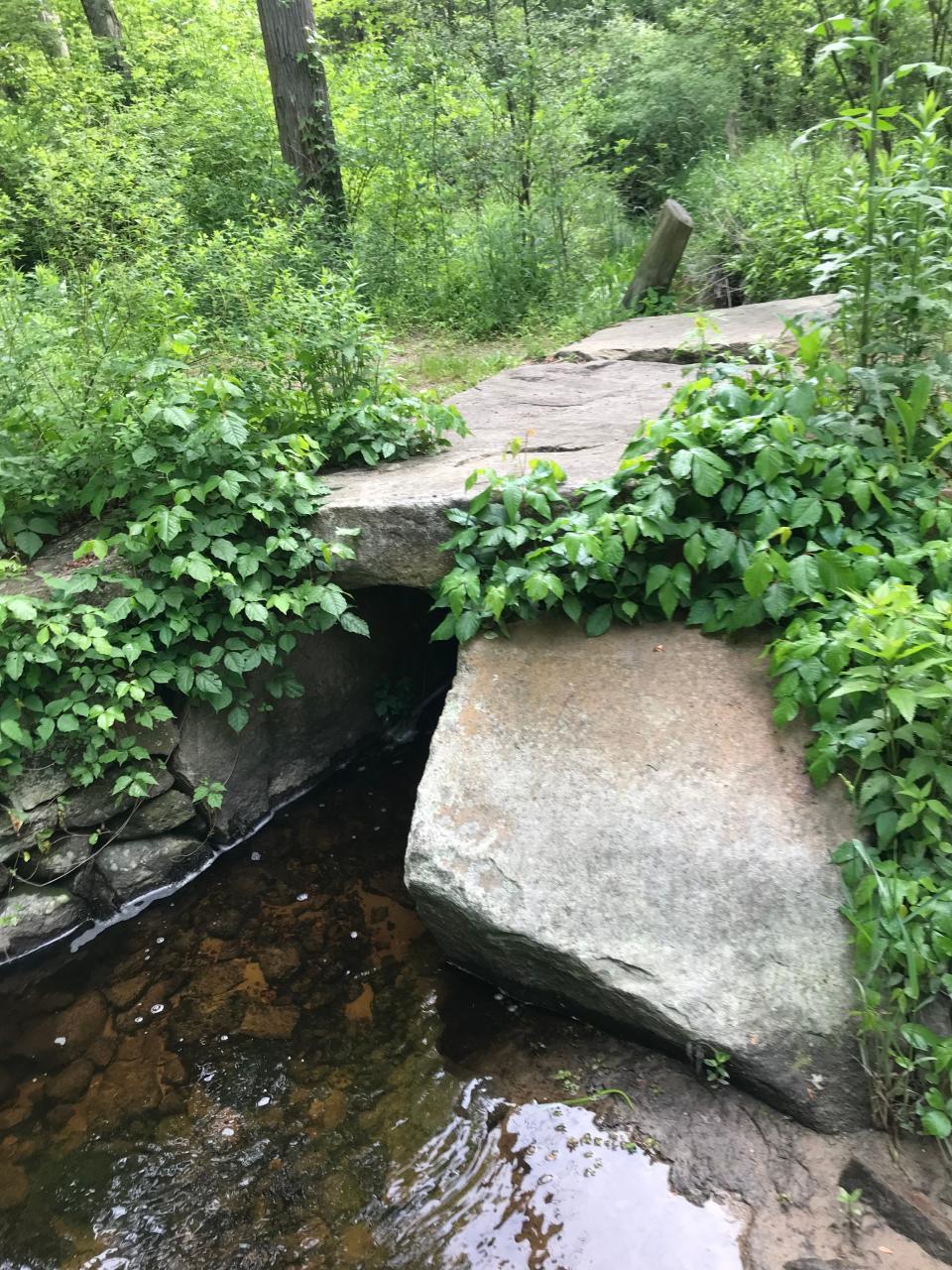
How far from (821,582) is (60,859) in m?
3.62

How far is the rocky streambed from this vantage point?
2463mm

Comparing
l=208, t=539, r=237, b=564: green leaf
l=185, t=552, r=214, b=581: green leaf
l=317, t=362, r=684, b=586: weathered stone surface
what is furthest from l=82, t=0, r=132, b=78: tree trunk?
l=185, t=552, r=214, b=581: green leaf

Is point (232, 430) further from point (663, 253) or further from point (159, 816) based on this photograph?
point (663, 253)

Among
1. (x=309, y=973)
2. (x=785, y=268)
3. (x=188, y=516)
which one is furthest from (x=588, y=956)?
(x=785, y=268)

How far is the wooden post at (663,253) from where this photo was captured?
7.44 meters

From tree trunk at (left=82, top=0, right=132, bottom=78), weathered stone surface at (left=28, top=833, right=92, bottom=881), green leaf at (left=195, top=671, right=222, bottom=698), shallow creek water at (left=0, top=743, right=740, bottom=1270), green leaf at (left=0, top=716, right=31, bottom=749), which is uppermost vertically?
tree trunk at (left=82, top=0, right=132, bottom=78)

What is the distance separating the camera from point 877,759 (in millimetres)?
2746

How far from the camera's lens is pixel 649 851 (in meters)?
3.03

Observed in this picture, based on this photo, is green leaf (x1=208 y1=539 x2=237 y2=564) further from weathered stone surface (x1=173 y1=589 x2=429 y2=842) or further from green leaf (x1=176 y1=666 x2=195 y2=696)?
weathered stone surface (x1=173 y1=589 x2=429 y2=842)

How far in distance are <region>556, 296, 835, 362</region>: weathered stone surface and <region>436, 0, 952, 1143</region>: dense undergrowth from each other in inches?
85.4

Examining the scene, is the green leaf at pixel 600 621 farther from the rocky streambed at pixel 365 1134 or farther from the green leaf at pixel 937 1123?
the green leaf at pixel 937 1123

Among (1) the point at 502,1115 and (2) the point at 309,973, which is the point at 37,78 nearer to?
(2) the point at 309,973

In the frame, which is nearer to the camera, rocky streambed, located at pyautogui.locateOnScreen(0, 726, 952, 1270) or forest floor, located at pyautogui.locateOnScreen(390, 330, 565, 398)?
rocky streambed, located at pyautogui.locateOnScreen(0, 726, 952, 1270)

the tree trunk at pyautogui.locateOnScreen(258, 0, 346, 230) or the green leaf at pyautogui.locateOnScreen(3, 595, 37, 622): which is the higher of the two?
the tree trunk at pyautogui.locateOnScreen(258, 0, 346, 230)
